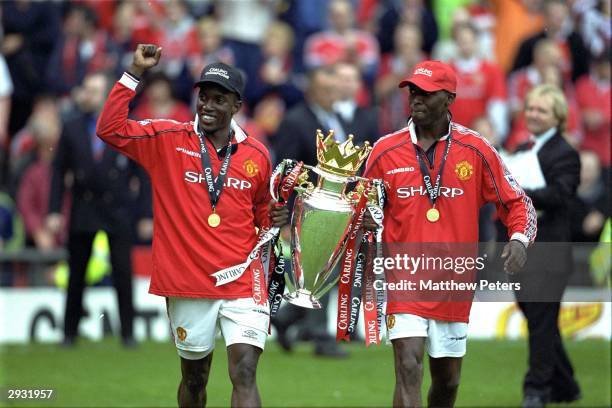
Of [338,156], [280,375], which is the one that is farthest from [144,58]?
[280,375]

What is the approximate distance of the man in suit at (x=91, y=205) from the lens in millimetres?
14272

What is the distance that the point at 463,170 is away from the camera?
8.92 metres

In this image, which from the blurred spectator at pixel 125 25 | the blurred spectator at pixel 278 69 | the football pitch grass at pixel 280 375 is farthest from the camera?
the blurred spectator at pixel 125 25

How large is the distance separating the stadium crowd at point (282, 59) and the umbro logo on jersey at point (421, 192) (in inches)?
280

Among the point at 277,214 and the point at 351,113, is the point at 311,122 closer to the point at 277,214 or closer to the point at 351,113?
the point at 351,113

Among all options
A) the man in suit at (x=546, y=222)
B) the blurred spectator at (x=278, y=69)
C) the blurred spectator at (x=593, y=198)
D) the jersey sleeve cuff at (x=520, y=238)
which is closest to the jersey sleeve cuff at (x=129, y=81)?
the jersey sleeve cuff at (x=520, y=238)

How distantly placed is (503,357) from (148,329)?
4169mm

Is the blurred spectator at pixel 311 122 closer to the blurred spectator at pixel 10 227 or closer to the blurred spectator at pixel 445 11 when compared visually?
the blurred spectator at pixel 10 227

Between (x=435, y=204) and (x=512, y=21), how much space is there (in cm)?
1043

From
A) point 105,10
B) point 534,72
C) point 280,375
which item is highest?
point 105,10

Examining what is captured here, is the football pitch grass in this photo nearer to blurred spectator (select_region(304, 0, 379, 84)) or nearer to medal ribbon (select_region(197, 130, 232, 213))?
medal ribbon (select_region(197, 130, 232, 213))

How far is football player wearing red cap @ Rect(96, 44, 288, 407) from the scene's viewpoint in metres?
8.63

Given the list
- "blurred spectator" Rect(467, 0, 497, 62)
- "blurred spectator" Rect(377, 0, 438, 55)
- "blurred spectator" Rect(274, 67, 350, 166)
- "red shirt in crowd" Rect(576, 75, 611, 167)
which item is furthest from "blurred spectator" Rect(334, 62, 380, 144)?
"blurred spectator" Rect(467, 0, 497, 62)

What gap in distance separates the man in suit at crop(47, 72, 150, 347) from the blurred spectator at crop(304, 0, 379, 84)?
3.82 meters
